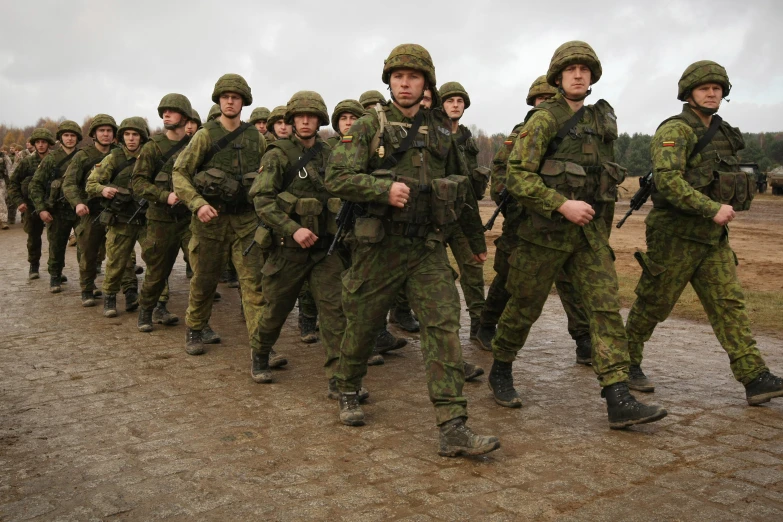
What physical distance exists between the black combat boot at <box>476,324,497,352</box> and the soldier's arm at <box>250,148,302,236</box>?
2.65 meters

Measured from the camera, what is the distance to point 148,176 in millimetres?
9227

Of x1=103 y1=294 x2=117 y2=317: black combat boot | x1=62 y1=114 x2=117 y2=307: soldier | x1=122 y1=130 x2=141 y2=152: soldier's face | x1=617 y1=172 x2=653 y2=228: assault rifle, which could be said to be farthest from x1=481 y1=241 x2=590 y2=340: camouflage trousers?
x1=62 y1=114 x2=117 y2=307: soldier

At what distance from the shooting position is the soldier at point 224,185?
7770mm

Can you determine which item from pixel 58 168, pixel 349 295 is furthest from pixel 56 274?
pixel 349 295

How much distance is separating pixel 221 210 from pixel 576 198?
142 inches

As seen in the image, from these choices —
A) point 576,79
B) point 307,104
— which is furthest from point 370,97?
point 576,79

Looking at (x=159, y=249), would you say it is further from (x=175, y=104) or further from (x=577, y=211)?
(x=577, y=211)

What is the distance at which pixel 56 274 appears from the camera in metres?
12.5

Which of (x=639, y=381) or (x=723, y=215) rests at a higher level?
(x=723, y=215)

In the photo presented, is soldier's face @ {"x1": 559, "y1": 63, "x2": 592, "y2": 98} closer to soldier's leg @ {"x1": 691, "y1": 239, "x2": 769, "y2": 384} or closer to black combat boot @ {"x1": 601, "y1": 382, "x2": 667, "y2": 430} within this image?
soldier's leg @ {"x1": 691, "y1": 239, "x2": 769, "y2": 384}

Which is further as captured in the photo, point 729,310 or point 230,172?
point 230,172

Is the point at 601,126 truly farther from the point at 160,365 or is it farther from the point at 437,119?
the point at 160,365

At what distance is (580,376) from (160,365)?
3898mm

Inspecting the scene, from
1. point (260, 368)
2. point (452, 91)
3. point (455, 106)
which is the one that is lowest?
point (260, 368)
